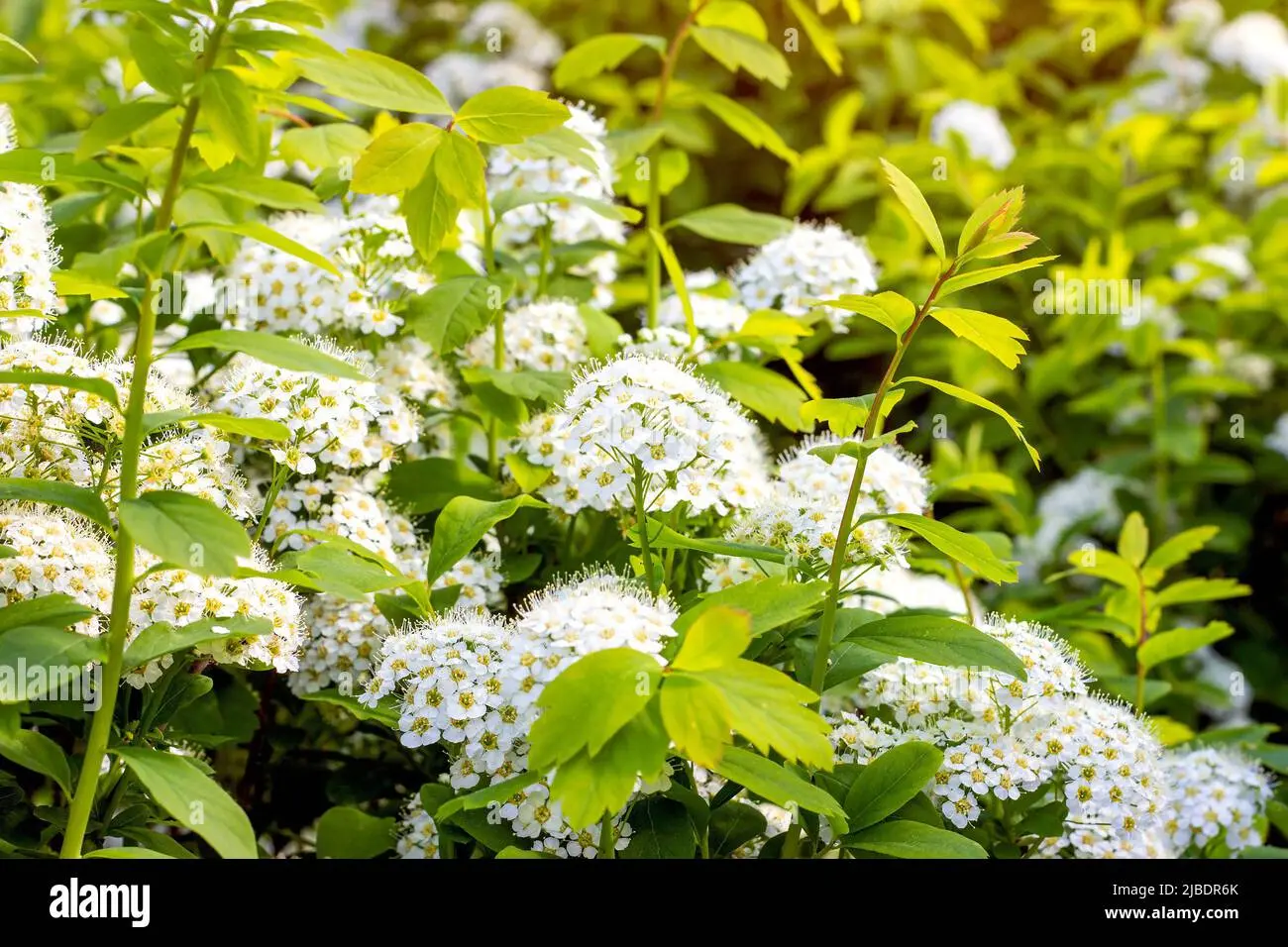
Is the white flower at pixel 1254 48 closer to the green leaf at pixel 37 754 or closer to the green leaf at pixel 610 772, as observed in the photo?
the green leaf at pixel 610 772

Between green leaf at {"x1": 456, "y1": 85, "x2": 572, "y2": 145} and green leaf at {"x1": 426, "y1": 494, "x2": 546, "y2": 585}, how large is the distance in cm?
47

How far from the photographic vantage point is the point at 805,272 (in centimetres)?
233

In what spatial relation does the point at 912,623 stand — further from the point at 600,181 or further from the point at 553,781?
the point at 600,181

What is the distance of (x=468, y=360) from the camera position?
87.7 inches

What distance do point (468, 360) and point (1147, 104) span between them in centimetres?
310

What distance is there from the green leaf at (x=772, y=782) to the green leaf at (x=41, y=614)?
A: 2.39 ft

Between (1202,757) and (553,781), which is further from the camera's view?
(1202,757)

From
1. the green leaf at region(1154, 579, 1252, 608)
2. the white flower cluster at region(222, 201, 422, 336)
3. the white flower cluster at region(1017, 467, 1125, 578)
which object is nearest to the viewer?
the white flower cluster at region(222, 201, 422, 336)

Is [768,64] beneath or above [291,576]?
above

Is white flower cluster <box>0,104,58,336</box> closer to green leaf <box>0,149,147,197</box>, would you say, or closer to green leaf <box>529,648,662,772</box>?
green leaf <box>0,149,147,197</box>

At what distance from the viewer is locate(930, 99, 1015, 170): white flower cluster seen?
12.5 ft

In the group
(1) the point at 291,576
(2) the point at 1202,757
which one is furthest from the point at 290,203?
(2) the point at 1202,757

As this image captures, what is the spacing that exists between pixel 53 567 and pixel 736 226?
129cm

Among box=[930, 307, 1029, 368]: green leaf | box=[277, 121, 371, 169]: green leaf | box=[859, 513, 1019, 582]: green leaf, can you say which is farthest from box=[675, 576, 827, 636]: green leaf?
box=[277, 121, 371, 169]: green leaf
